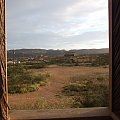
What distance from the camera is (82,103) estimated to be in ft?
28.0

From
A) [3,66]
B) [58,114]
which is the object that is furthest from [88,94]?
[3,66]

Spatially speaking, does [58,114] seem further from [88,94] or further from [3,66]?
[88,94]

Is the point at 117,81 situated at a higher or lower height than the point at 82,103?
higher

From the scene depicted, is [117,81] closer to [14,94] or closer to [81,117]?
[81,117]

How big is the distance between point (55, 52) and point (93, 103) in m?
84.2

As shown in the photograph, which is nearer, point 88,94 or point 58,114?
point 58,114

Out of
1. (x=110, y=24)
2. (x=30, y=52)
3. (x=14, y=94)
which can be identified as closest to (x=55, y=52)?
(x=30, y=52)

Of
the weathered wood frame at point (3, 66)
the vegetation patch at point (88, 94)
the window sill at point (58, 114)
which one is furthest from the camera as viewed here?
the vegetation patch at point (88, 94)

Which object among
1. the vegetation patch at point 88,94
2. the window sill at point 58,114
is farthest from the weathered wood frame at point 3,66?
the vegetation patch at point 88,94

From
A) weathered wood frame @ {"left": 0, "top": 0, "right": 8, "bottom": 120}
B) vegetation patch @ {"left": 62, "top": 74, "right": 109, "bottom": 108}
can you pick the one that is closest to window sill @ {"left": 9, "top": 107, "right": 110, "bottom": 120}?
weathered wood frame @ {"left": 0, "top": 0, "right": 8, "bottom": 120}

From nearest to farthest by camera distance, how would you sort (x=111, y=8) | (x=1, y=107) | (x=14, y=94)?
(x=1, y=107) < (x=111, y=8) < (x=14, y=94)

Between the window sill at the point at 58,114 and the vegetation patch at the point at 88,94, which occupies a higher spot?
the window sill at the point at 58,114

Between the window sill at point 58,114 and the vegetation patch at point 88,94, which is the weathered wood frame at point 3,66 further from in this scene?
A: the vegetation patch at point 88,94

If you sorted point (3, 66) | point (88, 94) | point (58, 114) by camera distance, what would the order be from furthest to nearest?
point (88, 94) → point (58, 114) → point (3, 66)
